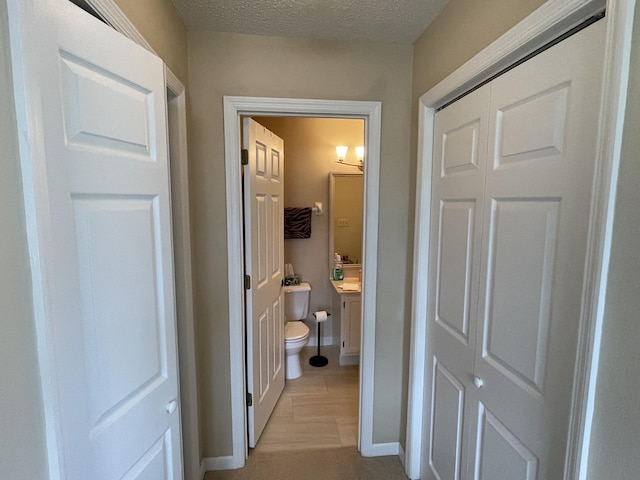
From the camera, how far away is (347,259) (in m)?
3.36

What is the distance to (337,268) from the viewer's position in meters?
3.24

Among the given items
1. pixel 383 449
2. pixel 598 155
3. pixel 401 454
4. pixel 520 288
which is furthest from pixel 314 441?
pixel 598 155

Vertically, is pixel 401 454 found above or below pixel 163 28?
below

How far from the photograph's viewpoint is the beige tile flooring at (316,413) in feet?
6.92

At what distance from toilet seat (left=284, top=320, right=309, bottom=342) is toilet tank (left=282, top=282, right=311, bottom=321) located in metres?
0.13

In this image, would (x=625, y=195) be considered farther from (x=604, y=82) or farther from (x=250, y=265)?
(x=250, y=265)

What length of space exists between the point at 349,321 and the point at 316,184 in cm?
137

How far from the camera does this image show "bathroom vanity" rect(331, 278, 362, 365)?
297 cm

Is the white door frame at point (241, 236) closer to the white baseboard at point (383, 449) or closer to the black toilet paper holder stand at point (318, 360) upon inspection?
the white baseboard at point (383, 449)

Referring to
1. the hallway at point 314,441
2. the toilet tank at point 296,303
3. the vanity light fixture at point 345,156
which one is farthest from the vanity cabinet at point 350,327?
the vanity light fixture at point 345,156

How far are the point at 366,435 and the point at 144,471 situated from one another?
53.9 inches

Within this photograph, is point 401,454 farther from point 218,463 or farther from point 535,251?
point 535,251

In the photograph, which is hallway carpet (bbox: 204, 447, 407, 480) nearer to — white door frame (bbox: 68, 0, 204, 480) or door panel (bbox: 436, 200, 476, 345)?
white door frame (bbox: 68, 0, 204, 480)

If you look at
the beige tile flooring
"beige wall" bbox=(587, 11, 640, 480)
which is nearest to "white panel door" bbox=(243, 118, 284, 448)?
the beige tile flooring
